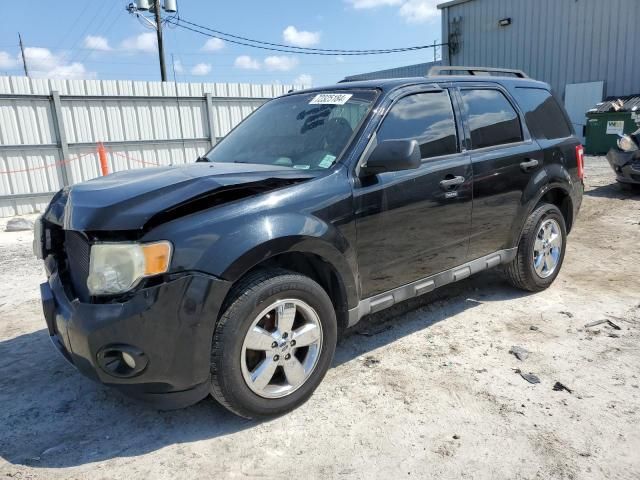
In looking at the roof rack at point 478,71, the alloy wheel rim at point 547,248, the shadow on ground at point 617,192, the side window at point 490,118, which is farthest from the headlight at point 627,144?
the side window at point 490,118

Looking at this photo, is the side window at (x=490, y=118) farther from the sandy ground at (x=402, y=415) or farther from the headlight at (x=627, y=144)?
the headlight at (x=627, y=144)

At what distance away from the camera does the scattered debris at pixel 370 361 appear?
134 inches

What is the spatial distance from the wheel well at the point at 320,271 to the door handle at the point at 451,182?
1111 millimetres

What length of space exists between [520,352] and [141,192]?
2.71 m

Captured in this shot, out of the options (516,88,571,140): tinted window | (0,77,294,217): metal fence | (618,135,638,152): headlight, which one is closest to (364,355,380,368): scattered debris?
(516,88,571,140): tinted window

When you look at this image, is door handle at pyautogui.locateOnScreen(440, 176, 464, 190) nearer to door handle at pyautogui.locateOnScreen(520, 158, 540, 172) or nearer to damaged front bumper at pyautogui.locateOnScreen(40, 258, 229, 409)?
door handle at pyautogui.locateOnScreen(520, 158, 540, 172)

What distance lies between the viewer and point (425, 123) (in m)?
3.60

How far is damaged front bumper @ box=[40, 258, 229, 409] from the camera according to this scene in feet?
7.70

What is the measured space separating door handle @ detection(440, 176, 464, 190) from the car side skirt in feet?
2.15

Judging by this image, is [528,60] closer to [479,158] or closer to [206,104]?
[206,104]

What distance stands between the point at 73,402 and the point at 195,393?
1.06 meters

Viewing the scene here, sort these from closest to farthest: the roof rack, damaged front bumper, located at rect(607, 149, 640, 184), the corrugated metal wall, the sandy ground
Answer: the sandy ground → the roof rack → damaged front bumper, located at rect(607, 149, 640, 184) → the corrugated metal wall

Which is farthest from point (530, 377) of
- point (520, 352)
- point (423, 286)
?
point (423, 286)

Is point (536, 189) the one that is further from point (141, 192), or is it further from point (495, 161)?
point (141, 192)
